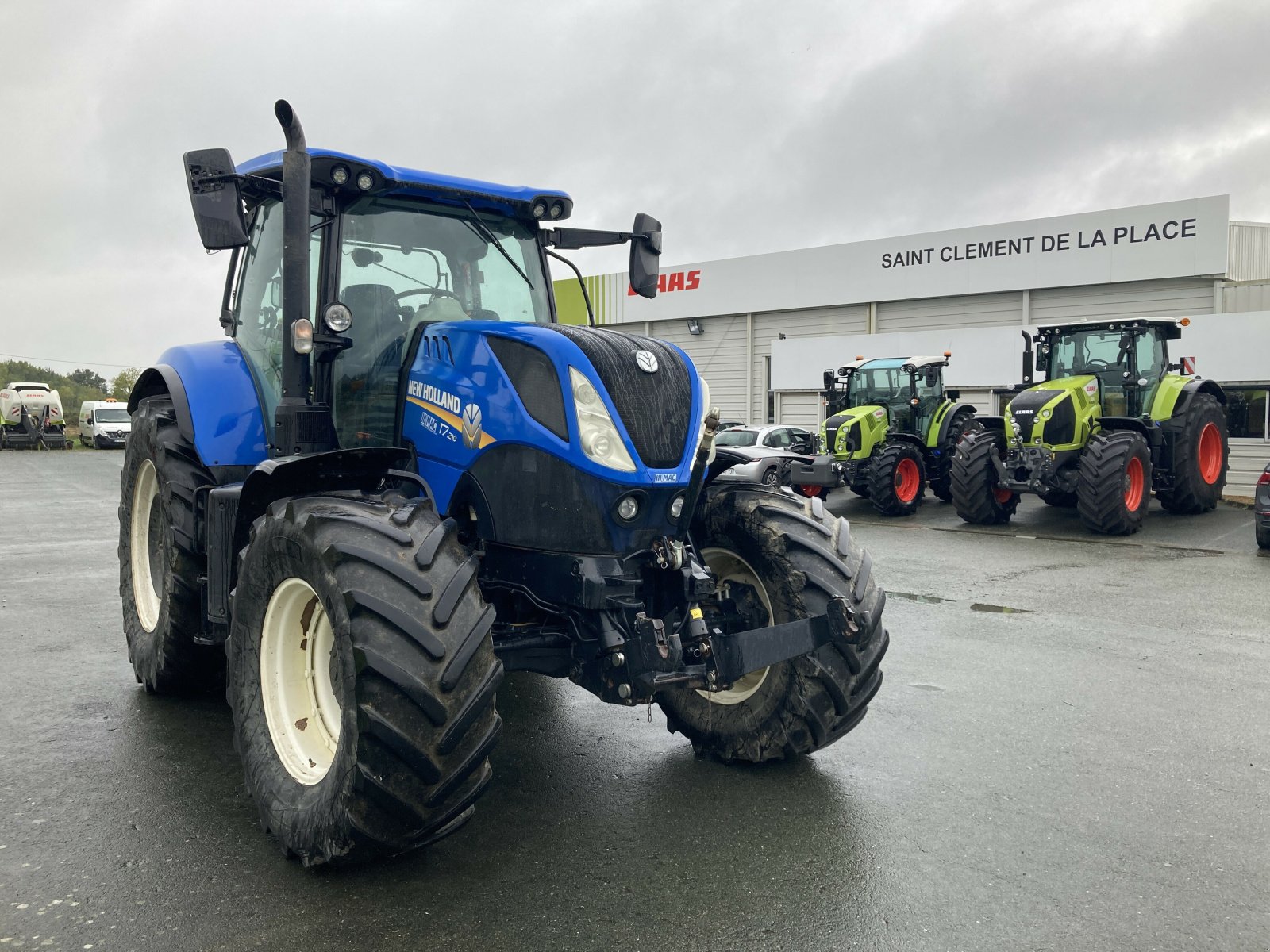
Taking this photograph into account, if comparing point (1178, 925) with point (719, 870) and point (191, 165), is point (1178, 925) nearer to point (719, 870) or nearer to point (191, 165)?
point (719, 870)

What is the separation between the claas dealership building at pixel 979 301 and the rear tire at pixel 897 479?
174 inches

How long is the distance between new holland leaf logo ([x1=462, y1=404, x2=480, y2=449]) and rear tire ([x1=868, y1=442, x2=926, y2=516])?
13638 millimetres

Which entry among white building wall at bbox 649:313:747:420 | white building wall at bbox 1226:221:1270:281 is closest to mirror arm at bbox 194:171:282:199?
white building wall at bbox 1226:221:1270:281

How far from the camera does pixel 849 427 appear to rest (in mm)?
17609

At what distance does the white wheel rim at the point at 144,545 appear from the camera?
5.99 meters

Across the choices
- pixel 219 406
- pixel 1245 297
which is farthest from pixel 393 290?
pixel 1245 297

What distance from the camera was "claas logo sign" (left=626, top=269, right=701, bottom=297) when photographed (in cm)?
3084

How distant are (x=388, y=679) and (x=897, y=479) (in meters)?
14.8

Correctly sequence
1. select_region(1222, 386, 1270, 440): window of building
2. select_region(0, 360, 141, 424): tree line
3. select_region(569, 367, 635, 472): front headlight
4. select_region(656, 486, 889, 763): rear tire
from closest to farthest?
1. select_region(569, 367, 635, 472): front headlight
2. select_region(656, 486, 889, 763): rear tire
3. select_region(1222, 386, 1270, 440): window of building
4. select_region(0, 360, 141, 424): tree line

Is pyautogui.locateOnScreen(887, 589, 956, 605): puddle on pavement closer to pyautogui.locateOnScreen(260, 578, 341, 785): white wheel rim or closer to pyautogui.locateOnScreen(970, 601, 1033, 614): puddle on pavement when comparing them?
pyautogui.locateOnScreen(970, 601, 1033, 614): puddle on pavement

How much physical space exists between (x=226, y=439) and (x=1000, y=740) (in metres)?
4.02

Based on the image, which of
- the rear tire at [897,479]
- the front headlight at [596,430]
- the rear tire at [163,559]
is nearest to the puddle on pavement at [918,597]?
the rear tire at [163,559]

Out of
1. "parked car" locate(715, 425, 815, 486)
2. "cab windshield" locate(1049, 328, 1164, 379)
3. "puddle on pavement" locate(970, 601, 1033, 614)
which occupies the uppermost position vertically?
"cab windshield" locate(1049, 328, 1164, 379)

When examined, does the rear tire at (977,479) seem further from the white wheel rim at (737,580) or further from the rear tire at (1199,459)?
the white wheel rim at (737,580)
